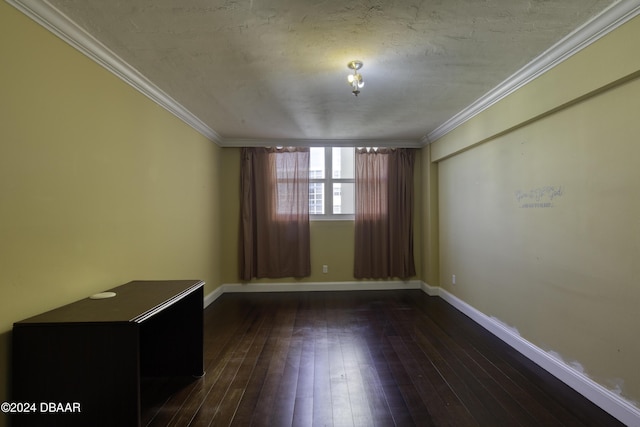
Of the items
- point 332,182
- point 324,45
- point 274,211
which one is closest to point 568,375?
point 324,45

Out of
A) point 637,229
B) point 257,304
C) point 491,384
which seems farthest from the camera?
point 257,304

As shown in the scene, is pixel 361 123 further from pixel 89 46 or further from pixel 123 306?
pixel 123 306

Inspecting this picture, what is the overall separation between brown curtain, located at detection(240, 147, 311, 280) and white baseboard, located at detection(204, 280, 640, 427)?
256 mm

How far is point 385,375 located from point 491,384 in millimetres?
756

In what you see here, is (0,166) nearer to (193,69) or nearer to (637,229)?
(193,69)

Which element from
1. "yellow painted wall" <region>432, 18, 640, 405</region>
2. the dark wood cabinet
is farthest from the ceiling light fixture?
the dark wood cabinet

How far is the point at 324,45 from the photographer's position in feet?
6.68

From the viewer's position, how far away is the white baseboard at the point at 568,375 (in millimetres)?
1764

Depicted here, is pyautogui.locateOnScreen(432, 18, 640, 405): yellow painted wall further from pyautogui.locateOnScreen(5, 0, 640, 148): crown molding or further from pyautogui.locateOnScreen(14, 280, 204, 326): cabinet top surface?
pyautogui.locateOnScreen(14, 280, 204, 326): cabinet top surface

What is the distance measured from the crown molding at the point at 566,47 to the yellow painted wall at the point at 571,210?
0.05 metres

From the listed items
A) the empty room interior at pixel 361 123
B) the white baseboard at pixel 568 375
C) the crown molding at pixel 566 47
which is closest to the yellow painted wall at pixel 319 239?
the empty room interior at pixel 361 123

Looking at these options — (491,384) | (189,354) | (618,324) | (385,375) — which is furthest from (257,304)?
(618,324)

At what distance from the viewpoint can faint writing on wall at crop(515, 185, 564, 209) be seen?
2301 millimetres

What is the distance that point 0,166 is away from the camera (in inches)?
56.0
